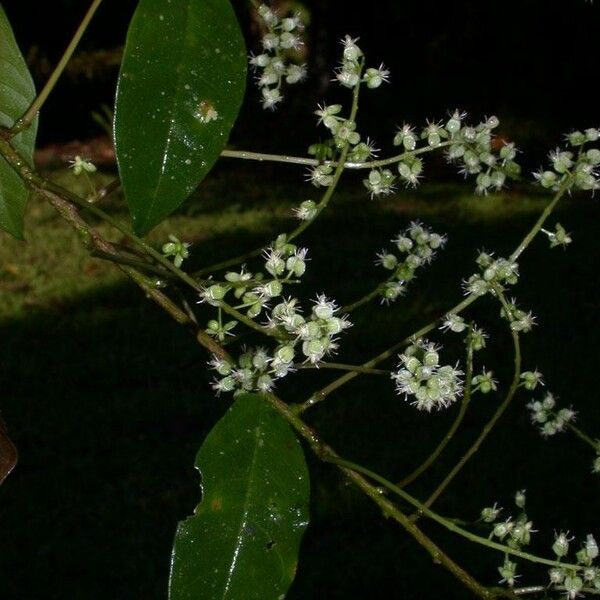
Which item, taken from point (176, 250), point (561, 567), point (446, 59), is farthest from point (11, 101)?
point (446, 59)

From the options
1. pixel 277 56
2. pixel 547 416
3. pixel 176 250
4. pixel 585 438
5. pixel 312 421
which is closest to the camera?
pixel 176 250

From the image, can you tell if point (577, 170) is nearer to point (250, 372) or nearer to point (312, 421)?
point (250, 372)

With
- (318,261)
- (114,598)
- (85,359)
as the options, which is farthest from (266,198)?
(114,598)

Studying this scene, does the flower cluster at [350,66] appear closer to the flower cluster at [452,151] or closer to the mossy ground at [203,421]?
the flower cluster at [452,151]

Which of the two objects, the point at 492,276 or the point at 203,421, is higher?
the point at 492,276

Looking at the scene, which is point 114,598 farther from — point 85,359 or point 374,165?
point 374,165

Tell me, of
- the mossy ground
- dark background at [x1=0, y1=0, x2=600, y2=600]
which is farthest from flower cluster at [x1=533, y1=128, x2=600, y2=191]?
the mossy ground
